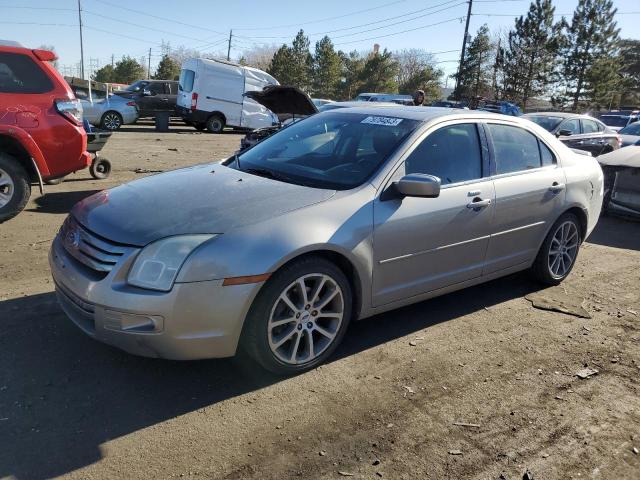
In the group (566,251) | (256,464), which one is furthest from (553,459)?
(566,251)

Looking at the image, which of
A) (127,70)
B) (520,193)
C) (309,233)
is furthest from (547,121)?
(127,70)

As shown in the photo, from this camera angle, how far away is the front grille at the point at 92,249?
301 centimetres

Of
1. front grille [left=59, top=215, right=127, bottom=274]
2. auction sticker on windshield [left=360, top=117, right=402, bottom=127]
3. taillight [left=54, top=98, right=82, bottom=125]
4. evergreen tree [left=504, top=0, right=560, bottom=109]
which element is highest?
evergreen tree [left=504, top=0, right=560, bottom=109]

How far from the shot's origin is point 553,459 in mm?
2764

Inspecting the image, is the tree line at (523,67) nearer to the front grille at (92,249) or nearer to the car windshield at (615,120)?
the car windshield at (615,120)

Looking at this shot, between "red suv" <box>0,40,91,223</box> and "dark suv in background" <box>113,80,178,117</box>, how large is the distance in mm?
16262

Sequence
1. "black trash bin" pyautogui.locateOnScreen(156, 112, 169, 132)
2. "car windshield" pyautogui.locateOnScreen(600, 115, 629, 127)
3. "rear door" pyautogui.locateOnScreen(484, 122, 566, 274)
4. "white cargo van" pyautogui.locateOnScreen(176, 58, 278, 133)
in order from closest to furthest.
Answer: "rear door" pyautogui.locateOnScreen(484, 122, 566, 274)
"white cargo van" pyautogui.locateOnScreen(176, 58, 278, 133)
"black trash bin" pyautogui.locateOnScreen(156, 112, 169, 132)
"car windshield" pyautogui.locateOnScreen(600, 115, 629, 127)

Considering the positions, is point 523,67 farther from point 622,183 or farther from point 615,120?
point 622,183

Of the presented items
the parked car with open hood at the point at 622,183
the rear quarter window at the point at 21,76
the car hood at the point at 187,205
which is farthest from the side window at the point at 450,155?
the parked car with open hood at the point at 622,183

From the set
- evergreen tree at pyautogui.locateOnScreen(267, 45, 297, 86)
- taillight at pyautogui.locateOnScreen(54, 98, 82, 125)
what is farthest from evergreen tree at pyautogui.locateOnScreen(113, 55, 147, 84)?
taillight at pyautogui.locateOnScreen(54, 98, 82, 125)

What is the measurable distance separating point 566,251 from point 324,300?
304 cm

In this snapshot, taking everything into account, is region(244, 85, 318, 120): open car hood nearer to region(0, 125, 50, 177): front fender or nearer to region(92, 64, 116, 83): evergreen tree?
region(0, 125, 50, 177): front fender

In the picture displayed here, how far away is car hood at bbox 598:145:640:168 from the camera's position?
8.34 metres

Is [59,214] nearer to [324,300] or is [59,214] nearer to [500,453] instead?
[324,300]
